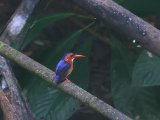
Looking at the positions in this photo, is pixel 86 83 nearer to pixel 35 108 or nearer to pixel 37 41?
pixel 35 108

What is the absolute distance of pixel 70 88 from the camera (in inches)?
78.9

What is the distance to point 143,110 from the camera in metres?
2.80

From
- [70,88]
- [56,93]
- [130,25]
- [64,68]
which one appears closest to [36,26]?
[56,93]

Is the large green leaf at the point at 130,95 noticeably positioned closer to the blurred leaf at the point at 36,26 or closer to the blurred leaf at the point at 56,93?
the blurred leaf at the point at 56,93

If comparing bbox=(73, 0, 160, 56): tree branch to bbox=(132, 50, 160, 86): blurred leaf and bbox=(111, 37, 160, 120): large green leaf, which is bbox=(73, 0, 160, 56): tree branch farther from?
bbox=(111, 37, 160, 120): large green leaf

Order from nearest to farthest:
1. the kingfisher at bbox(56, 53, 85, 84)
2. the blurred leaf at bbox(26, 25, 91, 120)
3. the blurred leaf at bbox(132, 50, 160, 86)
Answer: the kingfisher at bbox(56, 53, 85, 84)
the blurred leaf at bbox(132, 50, 160, 86)
the blurred leaf at bbox(26, 25, 91, 120)

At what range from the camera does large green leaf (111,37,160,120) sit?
279cm

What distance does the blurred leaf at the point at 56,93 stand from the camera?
274 cm

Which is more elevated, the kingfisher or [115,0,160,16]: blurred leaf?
[115,0,160,16]: blurred leaf

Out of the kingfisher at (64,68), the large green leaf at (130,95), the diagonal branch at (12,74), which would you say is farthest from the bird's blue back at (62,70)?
the large green leaf at (130,95)

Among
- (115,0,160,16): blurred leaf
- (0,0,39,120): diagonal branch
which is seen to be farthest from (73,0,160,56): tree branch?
(115,0,160,16): blurred leaf

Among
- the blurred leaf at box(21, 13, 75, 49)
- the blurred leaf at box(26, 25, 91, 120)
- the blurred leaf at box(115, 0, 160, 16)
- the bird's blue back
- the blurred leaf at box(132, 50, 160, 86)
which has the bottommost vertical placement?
the blurred leaf at box(26, 25, 91, 120)

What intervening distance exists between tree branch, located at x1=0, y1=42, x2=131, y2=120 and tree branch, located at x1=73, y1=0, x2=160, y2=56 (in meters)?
0.25

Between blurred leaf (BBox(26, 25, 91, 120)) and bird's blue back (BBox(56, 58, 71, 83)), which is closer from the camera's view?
bird's blue back (BBox(56, 58, 71, 83))
